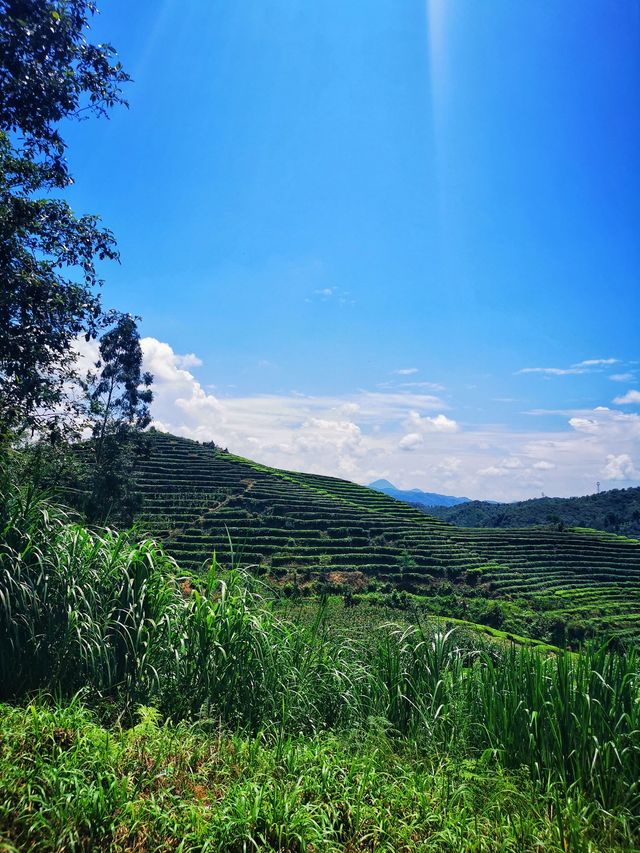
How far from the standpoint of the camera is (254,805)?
2312 mm

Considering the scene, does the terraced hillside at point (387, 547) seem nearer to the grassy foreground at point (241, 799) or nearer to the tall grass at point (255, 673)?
the tall grass at point (255, 673)

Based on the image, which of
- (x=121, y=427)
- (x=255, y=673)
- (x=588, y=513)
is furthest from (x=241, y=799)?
(x=588, y=513)

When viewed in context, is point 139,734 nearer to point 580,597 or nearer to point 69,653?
point 69,653

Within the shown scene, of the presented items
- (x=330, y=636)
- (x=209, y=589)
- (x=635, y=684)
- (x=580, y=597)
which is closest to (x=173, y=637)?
(x=209, y=589)

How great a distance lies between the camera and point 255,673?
3.93 metres

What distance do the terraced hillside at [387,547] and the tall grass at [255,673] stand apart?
95.3ft

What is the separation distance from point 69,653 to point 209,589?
1.14 m

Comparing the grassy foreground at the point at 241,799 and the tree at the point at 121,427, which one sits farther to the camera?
the tree at the point at 121,427

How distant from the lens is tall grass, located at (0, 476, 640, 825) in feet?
11.5

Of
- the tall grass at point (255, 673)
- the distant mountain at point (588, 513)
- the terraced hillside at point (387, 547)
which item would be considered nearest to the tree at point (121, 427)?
the terraced hillside at point (387, 547)

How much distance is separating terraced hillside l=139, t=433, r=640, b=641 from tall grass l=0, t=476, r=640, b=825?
29057mm

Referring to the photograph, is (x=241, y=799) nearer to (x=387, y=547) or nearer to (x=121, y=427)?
(x=121, y=427)

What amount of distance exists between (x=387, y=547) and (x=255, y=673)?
49.3 metres

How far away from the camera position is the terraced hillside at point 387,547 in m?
40.4
